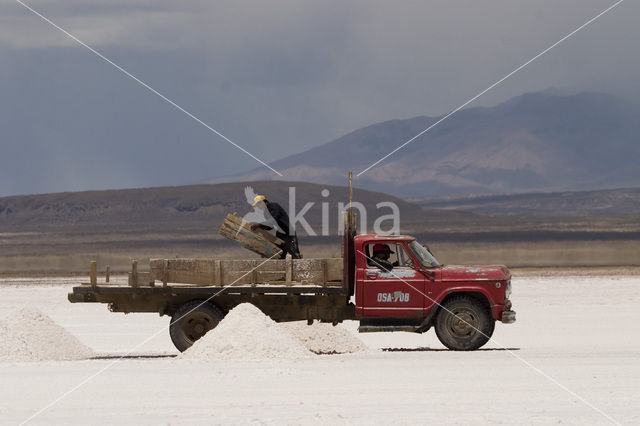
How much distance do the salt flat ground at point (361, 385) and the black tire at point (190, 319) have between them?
0.91 meters

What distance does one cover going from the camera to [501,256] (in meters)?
66.6

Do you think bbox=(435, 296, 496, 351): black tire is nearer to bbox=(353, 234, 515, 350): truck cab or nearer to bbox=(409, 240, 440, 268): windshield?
bbox=(353, 234, 515, 350): truck cab

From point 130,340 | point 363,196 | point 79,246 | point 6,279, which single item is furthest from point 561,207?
point 130,340

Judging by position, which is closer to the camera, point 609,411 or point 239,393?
point 609,411

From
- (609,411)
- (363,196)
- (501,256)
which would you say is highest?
(363,196)

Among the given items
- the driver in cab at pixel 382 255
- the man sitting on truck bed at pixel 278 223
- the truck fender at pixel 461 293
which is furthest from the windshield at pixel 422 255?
the man sitting on truck bed at pixel 278 223

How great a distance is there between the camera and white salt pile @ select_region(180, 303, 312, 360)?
18.5 meters

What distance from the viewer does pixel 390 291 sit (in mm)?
19281

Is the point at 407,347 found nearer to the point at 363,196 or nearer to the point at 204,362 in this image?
the point at 204,362

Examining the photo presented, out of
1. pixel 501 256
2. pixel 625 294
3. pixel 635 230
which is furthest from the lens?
pixel 635 230

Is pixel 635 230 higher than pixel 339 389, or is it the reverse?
pixel 635 230

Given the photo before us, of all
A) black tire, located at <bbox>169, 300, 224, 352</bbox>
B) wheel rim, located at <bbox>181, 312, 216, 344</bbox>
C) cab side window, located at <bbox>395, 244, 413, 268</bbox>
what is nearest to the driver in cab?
cab side window, located at <bbox>395, 244, 413, 268</bbox>

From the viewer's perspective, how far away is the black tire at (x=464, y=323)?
19.2 metres

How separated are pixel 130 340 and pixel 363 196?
115509mm
